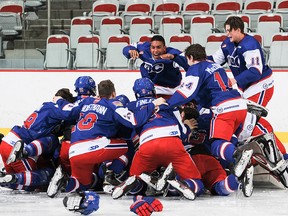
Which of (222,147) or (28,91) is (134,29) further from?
(222,147)

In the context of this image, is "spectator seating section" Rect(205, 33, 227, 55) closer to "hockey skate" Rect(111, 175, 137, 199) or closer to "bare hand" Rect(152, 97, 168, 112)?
"bare hand" Rect(152, 97, 168, 112)

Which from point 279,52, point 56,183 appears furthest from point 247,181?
point 279,52

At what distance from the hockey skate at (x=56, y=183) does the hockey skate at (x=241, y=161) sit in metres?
1.27

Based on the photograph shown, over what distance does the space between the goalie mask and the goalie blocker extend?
1.64m

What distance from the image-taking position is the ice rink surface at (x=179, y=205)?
5508 millimetres

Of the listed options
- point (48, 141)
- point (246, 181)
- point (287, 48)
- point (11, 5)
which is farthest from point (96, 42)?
point (246, 181)

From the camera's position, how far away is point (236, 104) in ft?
21.1

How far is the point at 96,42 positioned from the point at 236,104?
4.23 metres

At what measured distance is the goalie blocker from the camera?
656 cm

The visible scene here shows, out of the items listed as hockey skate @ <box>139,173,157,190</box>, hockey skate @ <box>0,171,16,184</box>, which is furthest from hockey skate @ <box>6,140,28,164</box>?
hockey skate @ <box>139,173,157,190</box>

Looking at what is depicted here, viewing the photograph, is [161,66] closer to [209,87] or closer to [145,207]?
[209,87]

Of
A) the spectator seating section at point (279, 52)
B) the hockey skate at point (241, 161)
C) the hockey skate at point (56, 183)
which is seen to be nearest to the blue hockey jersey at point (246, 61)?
the hockey skate at point (241, 161)

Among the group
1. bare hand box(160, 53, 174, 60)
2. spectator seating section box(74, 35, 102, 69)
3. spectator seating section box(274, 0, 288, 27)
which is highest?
spectator seating section box(274, 0, 288, 27)

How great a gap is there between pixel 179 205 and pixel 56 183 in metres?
0.96
